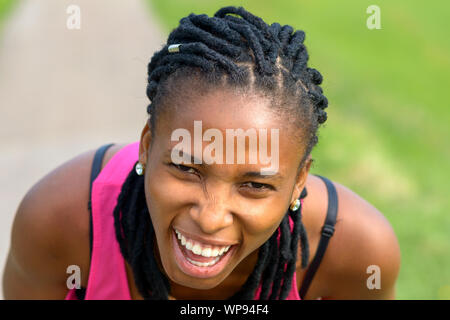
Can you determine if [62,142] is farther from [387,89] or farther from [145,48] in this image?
[387,89]

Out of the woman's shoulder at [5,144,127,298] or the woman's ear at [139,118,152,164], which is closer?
the woman's ear at [139,118,152,164]

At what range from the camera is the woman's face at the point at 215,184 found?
201cm

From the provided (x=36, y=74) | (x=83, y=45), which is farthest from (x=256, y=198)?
(x=83, y=45)

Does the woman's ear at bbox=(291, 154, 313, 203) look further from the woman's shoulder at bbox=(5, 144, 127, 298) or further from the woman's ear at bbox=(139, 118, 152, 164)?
the woman's shoulder at bbox=(5, 144, 127, 298)

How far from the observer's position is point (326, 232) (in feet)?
9.04

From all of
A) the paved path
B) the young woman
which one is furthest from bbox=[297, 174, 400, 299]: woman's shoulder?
the paved path

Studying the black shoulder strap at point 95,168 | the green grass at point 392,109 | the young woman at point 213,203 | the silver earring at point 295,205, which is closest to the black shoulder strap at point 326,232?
the young woman at point 213,203

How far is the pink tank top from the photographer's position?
2703 mm

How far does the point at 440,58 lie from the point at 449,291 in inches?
298

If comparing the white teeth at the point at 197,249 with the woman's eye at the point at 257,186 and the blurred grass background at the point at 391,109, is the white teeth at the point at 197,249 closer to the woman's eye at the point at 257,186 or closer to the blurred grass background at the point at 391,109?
the woman's eye at the point at 257,186

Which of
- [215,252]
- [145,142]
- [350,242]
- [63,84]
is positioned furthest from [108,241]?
[63,84]

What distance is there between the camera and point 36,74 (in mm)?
7316

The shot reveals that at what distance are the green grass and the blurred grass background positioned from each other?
1 centimetres

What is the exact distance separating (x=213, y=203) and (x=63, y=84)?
548 centimetres
